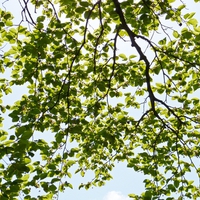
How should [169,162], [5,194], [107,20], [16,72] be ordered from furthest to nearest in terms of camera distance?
[169,162], [16,72], [107,20], [5,194]

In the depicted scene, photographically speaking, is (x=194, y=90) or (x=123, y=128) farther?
(x=123, y=128)

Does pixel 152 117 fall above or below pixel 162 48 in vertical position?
below

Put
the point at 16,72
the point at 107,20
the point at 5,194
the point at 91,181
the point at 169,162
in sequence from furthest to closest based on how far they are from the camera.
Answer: the point at 91,181 < the point at 169,162 < the point at 16,72 < the point at 107,20 < the point at 5,194

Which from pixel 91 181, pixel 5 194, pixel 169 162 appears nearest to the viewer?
pixel 5 194

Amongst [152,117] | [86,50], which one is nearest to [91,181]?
[152,117]

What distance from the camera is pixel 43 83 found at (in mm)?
5965

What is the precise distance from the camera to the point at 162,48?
17.3 ft

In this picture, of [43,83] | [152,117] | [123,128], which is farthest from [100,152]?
[43,83]

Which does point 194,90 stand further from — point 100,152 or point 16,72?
point 16,72

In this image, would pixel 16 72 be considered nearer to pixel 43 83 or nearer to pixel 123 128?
pixel 43 83

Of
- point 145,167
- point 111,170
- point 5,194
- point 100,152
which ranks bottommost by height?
point 5,194

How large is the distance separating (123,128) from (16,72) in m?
2.48

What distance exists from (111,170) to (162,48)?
10.9 ft

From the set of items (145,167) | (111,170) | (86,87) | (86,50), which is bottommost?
(145,167)
